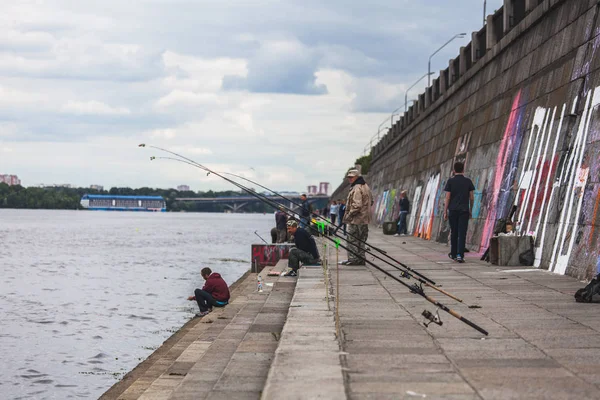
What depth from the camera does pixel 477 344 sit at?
6750 millimetres

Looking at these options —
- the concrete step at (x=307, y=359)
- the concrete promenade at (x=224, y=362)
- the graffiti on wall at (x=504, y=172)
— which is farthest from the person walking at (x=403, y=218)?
the concrete step at (x=307, y=359)

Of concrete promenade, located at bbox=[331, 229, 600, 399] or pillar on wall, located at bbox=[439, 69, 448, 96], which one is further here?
pillar on wall, located at bbox=[439, 69, 448, 96]

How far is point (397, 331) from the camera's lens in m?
7.47

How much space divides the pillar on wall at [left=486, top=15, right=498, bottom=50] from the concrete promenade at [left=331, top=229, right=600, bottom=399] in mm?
10938

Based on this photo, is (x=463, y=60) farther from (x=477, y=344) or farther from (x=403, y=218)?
(x=477, y=344)

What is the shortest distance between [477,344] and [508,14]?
47.2 ft

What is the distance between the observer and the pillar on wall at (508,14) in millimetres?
19484

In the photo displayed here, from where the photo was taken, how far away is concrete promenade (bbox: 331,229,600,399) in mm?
5180

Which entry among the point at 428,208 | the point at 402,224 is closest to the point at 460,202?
the point at 428,208

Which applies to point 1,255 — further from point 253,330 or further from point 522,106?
point 253,330

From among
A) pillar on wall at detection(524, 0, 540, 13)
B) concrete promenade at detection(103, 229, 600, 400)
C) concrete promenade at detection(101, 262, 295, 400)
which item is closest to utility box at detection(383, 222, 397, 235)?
pillar on wall at detection(524, 0, 540, 13)

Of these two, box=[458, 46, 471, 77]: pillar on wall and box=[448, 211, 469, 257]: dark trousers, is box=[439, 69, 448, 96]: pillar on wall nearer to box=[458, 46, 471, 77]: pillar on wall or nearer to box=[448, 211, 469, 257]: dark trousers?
box=[458, 46, 471, 77]: pillar on wall

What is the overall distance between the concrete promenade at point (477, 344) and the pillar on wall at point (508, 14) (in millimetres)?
9487

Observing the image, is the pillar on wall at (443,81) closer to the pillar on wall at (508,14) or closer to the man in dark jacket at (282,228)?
the man in dark jacket at (282,228)
